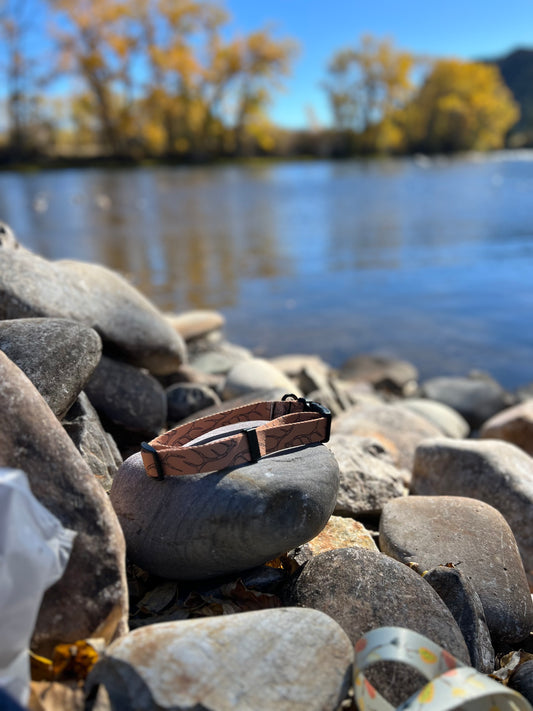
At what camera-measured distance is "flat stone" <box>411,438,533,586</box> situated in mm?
3713

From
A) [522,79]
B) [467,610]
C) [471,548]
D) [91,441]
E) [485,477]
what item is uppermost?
[522,79]

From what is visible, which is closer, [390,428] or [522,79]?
[390,428]

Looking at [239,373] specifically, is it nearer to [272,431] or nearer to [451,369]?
[272,431]

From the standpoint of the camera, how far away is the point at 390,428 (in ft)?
16.8

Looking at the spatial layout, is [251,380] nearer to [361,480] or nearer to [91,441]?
[361,480]

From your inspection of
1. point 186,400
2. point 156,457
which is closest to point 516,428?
point 186,400

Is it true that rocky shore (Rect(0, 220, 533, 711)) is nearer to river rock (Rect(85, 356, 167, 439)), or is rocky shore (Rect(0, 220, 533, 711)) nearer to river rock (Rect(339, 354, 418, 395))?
river rock (Rect(85, 356, 167, 439))

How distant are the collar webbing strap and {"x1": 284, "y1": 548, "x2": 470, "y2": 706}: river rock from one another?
0.49 meters

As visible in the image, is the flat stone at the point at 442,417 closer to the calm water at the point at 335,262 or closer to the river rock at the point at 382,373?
the river rock at the point at 382,373

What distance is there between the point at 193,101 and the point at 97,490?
87.8 meters

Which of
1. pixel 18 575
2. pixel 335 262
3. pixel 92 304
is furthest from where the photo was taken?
pixel 335 262

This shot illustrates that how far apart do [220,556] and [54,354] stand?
46.4 inches

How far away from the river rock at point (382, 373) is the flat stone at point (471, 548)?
205 inches

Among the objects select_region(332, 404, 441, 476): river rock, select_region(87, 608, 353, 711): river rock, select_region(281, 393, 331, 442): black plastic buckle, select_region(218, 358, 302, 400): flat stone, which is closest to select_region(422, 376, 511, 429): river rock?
select_region(332, 404, 441, 476): river rock
